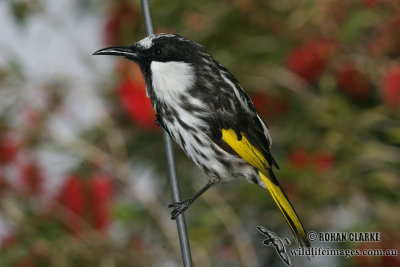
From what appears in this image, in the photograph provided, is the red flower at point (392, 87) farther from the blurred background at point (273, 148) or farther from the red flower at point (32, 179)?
the red flower at point (32, 179)

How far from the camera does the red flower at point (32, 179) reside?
8.09 feet

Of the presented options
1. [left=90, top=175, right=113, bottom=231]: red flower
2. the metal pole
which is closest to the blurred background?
[left=90, top=175, right=113, bottom=231]: red flower

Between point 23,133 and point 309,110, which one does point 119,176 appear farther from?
point 309,110

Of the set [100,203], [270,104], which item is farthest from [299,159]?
[100,203]

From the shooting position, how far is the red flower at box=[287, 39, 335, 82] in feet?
8.30

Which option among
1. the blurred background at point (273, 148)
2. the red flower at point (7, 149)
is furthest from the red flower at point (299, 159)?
the red flower at point (7, 149)

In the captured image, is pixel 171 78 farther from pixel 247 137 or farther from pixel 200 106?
pixel 247 137

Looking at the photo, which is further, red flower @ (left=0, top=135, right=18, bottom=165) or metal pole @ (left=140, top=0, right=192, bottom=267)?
red flower @ (left=0, top=135, right=18, bottom=165)

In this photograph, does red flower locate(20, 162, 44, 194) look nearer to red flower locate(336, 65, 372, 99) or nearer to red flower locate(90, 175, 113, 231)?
red flower locate(90, 175, 113, 231)

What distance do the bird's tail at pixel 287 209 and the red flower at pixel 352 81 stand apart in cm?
76

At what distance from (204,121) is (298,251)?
747mm

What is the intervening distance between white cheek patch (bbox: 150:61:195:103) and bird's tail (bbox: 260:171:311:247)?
0.35 m

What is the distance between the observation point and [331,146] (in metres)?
2.49

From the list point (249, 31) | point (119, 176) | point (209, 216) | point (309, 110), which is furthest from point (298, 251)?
point (249, 31)
